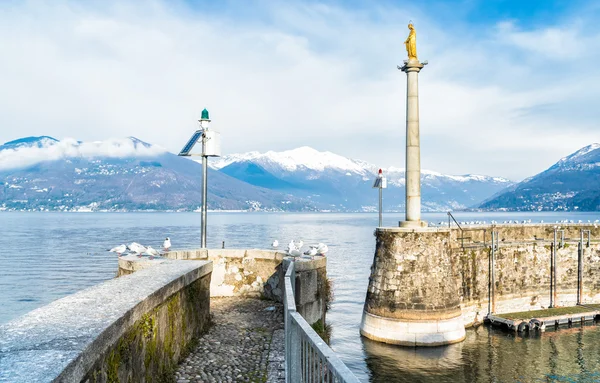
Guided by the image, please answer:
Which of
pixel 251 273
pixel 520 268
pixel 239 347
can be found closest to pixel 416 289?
pixel 251 273

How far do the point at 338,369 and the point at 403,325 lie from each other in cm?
2399

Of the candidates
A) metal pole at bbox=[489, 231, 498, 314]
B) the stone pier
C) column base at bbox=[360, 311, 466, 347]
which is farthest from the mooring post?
the stone pier

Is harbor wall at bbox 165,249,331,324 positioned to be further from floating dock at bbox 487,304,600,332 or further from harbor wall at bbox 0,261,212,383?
floating dock at bbox 487,304,600,332

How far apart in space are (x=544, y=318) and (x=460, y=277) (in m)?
6.35

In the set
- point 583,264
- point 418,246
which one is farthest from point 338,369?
point 583,264

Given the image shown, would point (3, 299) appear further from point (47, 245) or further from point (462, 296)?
point (47, 245)

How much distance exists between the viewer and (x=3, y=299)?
41.9m

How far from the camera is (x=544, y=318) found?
33.4 meters

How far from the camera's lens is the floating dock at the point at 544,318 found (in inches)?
1289

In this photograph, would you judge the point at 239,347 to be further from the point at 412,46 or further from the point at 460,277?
the point at 460,277

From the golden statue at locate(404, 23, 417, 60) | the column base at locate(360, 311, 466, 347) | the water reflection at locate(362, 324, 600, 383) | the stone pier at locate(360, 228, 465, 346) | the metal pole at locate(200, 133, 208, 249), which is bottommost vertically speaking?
the water reflection at locate(362, 324, 600, 383)

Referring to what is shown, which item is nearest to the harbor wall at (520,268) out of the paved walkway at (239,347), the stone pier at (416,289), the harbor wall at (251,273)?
the stone pier at (416,289)

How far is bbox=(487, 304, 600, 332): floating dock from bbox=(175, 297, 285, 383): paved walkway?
78.9 ft

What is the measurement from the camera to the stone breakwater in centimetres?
2619
